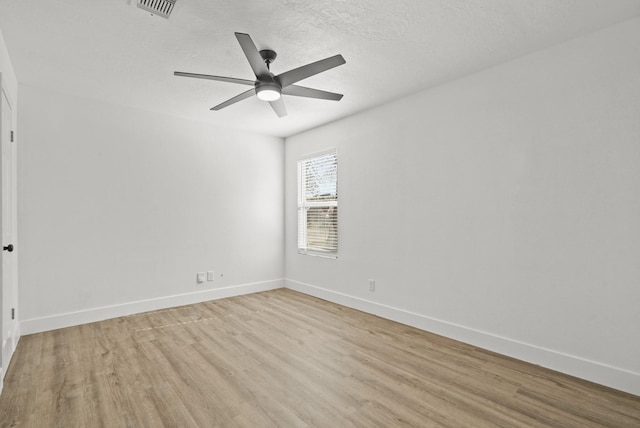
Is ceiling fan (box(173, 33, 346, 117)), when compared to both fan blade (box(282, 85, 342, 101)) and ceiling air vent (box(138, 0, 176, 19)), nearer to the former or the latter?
fan blade (box(282, 85, 342, 101))

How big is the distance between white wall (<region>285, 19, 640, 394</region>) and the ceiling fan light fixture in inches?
67.2

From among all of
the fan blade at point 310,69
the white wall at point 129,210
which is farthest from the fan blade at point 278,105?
the white wall at point 129,210

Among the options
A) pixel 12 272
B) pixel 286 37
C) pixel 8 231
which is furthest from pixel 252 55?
pixel 12 272

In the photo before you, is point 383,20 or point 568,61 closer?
point 383,20

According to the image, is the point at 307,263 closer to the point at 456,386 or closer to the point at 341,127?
the point at 341,127

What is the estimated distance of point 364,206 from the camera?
164 inches

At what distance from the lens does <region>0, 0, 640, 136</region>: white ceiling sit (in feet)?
7.06

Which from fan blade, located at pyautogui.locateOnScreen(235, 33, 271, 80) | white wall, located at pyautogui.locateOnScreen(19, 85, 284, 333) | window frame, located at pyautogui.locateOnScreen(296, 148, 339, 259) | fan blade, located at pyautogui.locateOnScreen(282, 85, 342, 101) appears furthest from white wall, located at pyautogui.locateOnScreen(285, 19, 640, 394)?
white wall, located at pyautogui.locateOnScreen(19, 85, 284, 333)

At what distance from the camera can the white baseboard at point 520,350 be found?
2272mm

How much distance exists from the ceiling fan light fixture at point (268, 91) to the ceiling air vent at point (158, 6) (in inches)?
29.6

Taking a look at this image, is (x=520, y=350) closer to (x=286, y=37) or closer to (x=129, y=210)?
(x=286, y=37)

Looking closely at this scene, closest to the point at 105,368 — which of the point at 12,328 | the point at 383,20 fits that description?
the point at 12,328

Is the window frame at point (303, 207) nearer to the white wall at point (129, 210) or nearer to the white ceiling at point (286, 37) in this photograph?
the white wall at point (129, 210)

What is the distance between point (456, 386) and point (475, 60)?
2654mm
